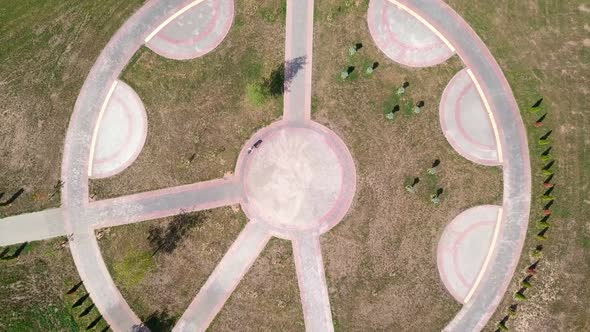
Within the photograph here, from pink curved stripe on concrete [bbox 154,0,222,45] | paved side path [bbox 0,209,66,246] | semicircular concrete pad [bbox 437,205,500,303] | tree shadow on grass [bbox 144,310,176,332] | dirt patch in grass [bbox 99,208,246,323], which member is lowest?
semicircular concrete pad [bbox 437,205,500,303]

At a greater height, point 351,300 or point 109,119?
point 109,119

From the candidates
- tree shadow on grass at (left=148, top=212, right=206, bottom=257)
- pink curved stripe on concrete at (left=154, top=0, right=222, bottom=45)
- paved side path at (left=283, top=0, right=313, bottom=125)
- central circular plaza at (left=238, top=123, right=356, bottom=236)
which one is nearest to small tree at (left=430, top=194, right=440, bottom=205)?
central circular plaza at (left=238, top=123, right=356, bottom=236)

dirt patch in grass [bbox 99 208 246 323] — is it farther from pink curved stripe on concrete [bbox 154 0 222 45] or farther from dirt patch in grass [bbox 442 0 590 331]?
dirt patch in grass [bbox 442 0 590 331]

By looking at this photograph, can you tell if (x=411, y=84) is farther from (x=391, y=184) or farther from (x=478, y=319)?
(x=478, y=319)

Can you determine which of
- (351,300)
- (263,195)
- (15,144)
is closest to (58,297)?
(15,144)

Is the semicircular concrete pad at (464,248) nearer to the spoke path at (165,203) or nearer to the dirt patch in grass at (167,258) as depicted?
the dirt patch in grass at (167,258)
